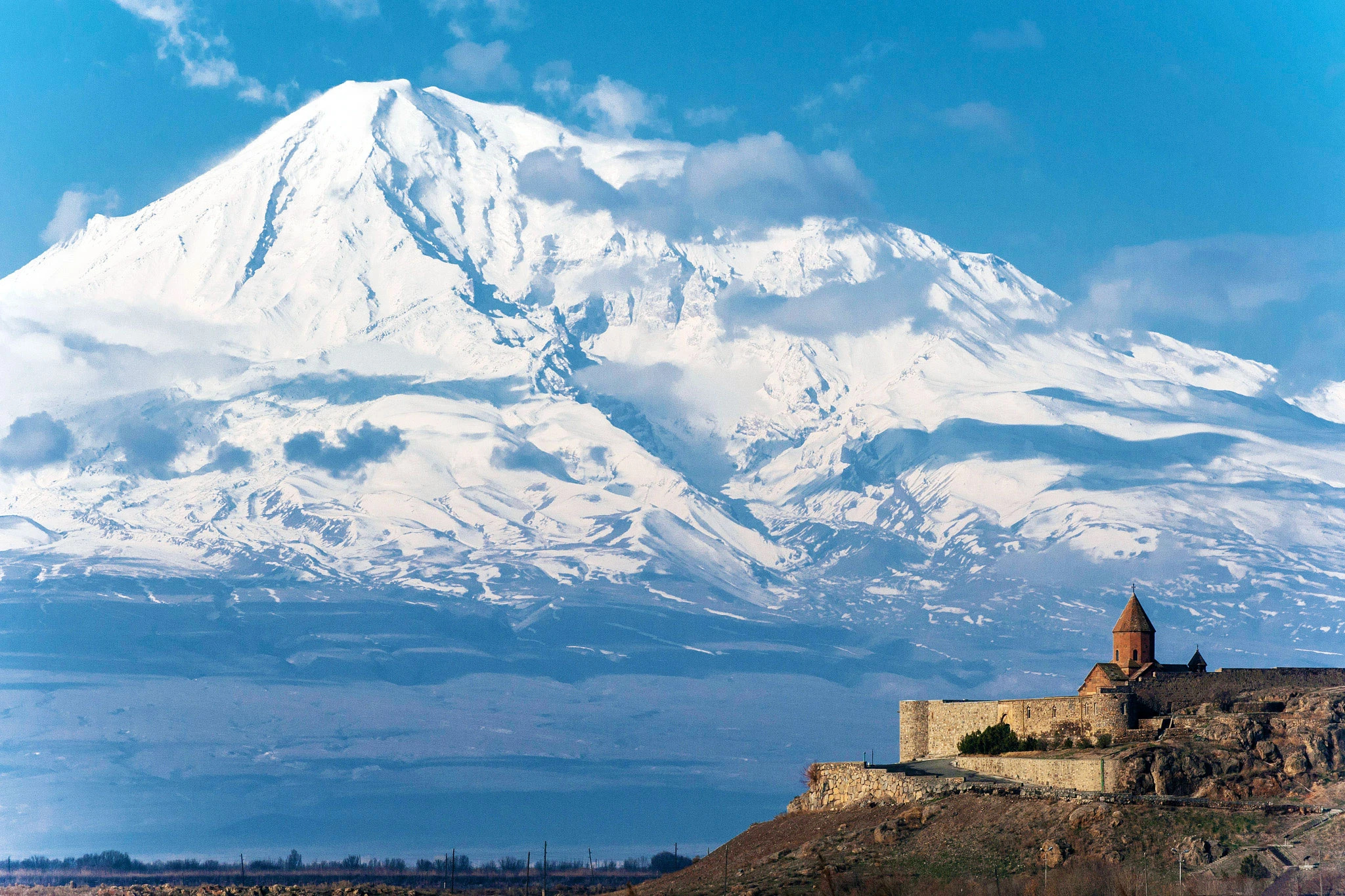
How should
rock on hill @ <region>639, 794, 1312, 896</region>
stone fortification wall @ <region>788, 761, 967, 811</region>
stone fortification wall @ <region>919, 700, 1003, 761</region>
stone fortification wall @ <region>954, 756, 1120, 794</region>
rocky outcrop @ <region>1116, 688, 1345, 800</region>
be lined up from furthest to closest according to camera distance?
stone fortification wall @ <region>919, 700, 1003, 761</region> < stone fortification wall @ <region>788, 761, 967, 811</region> < rocky outcrop @ <region>1116, 688, 1345, 800</region> < stone fortification wall @ <region>954, 756, 1120, 794</region> < rock on hill @ <region>639, 794, 1312, 896</region>

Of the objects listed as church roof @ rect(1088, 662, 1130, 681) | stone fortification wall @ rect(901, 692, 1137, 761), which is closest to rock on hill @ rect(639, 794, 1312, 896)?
stone fortification wall @ rect(901, 692, 1137, 761)

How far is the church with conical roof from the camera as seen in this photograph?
6706 cm

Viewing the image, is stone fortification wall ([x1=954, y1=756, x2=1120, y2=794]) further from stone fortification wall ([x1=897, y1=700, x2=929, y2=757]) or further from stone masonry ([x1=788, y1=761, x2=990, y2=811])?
stone fortification wall ([x1=897, y1=700, x2=929, y2=757])

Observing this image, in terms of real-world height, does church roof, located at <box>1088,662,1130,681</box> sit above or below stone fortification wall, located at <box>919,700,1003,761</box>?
above

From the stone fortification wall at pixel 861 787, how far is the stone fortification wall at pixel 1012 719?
568 centimetres

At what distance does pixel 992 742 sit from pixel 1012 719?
4.58 ft

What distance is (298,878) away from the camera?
558 ft

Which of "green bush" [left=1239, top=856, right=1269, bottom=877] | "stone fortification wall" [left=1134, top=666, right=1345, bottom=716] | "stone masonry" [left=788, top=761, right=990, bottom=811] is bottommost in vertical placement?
"green bush" [left=1239, top=856, right=1269, bottom=877]

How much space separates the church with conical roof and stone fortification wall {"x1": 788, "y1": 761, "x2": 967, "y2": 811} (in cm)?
1273

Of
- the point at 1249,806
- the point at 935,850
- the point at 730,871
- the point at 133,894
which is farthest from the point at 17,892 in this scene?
the point at 1249,806

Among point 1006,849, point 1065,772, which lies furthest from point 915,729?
point 1006,849

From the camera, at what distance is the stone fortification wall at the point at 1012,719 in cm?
5809

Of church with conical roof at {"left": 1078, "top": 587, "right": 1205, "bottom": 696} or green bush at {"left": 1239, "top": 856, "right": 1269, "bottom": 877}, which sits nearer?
green bush at {"left": 1239, "top": 856, "right": 1269, "bottom": 877}

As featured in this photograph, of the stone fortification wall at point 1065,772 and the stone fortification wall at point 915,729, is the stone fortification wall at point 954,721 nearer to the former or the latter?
the stone fortification wall at point 915,729
